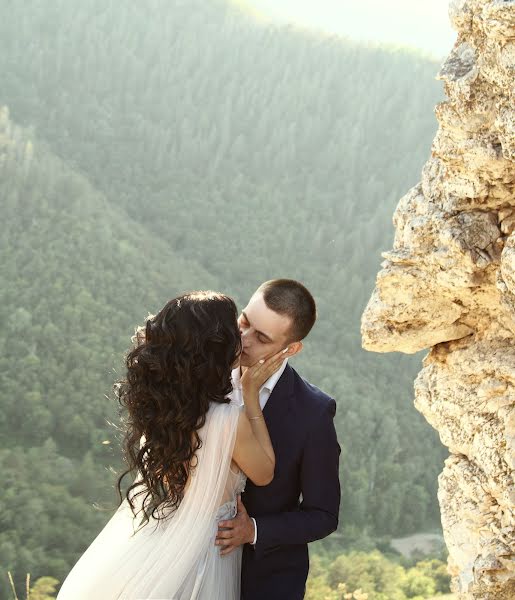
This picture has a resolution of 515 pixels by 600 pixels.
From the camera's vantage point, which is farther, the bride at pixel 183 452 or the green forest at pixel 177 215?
the green forest at pixel 177 215

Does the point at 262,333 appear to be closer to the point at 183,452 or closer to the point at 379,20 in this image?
the point at 183,452

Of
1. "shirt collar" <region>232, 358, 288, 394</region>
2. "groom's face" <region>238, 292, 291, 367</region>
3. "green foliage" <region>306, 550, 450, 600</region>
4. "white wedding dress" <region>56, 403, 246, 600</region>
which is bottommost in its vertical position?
"green foliage" <region>306, 550, 450, 600</region>

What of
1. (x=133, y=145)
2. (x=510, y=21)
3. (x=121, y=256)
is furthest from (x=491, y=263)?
(x=133, y=145)

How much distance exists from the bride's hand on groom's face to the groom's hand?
0.46 metres

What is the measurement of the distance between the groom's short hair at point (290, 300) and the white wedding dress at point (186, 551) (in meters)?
0.45

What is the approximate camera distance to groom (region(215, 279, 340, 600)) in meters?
3.07

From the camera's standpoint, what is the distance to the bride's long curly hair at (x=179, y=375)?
276cm

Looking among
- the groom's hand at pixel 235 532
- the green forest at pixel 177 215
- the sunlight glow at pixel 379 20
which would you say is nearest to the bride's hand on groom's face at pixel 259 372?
the groom's hand at pixel 235 532

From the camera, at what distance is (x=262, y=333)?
3113 millimetres

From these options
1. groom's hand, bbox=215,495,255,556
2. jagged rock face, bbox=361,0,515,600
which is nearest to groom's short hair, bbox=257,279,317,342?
jagged rock face, bbox=361,0,515,600

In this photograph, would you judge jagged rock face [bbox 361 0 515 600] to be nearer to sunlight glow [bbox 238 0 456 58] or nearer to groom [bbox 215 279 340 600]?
groom [bbox 215 279 340 600]

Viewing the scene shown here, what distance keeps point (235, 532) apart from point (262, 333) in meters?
0.73

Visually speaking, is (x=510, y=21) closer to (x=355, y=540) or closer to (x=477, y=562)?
(x=477, y=562)

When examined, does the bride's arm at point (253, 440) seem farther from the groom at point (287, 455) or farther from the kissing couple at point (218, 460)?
the groom at point (287, 455)
